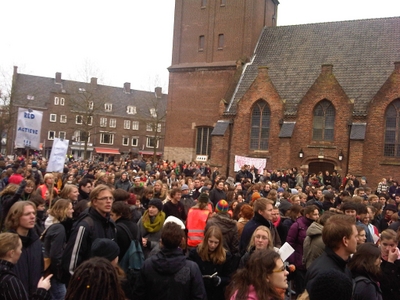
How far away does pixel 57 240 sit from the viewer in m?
5.30

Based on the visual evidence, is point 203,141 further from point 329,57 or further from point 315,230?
point 315,230

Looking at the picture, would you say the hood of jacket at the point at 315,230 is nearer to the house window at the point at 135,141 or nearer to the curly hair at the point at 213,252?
the curly hair at the point at 213,252

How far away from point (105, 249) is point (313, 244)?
3370 millimetres

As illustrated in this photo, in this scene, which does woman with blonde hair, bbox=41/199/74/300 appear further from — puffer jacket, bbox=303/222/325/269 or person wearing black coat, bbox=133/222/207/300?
puffer jacket, bbox=303/222/325/269

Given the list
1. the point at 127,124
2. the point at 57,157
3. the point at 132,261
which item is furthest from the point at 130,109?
the point at 132,261

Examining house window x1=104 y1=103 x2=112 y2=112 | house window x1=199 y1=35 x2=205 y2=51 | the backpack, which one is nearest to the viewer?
the backpack

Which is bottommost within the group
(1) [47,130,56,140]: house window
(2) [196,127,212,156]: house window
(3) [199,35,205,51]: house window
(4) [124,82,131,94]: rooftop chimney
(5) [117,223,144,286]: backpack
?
(5) [117,223,144,286]: backpack

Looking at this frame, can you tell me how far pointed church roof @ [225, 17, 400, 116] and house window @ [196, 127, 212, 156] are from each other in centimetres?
354

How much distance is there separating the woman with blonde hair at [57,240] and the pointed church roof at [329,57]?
77.4ft

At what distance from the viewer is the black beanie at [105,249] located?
13.0ft

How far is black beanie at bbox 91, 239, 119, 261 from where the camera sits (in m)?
3.97

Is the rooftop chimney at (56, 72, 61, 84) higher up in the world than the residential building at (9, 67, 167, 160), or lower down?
higher up

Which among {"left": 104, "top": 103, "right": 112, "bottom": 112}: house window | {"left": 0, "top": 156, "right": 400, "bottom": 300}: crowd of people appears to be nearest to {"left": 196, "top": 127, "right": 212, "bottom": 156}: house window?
{"left": 0, "top": 156, "right": 400, "bottom": 300}: crowd of people

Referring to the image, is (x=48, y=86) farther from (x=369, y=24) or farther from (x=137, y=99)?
(x=369, y=24)
